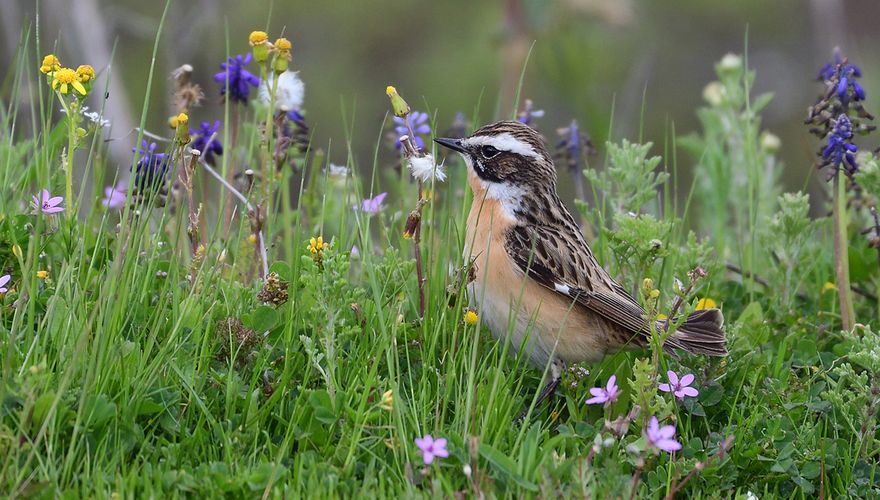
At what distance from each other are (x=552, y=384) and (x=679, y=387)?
0.70 m

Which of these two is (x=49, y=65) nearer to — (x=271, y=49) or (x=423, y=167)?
(x=271, y=49)

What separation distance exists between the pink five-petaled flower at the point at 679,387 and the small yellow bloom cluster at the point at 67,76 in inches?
112

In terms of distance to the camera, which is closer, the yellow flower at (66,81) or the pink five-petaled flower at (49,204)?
the yellow flower at (66,81)

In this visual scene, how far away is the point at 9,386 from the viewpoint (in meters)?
4.39

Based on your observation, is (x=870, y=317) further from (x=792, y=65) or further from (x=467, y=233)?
(x=792, y=65)

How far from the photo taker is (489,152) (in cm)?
653

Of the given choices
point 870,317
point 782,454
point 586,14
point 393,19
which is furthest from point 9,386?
point 393,19

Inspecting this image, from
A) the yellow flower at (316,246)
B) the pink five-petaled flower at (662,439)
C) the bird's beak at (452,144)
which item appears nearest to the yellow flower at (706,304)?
the bird's beak at (452,144)

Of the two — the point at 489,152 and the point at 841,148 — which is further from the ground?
the point at 841,148

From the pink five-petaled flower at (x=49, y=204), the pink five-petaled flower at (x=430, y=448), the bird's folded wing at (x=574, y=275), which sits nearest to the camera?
the pink five-petaled flower at (x=430, y=448)

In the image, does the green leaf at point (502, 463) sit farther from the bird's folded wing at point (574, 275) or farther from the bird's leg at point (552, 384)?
the bird's folded wing at point (574, 275)

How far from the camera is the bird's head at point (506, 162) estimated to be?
6465mm

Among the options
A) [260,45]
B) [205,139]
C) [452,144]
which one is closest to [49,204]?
[260,45]

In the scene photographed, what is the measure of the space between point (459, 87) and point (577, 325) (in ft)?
43.5
